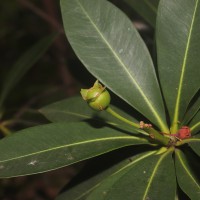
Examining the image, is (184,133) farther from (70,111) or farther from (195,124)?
(70,111)

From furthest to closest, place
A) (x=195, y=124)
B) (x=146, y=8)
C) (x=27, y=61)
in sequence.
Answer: (x=27, y=61), (x=146, y=8), (x=195, y=124)

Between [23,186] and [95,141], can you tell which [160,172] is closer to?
[95,141]

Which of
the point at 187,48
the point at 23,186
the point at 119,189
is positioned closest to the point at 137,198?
the point at 119,189

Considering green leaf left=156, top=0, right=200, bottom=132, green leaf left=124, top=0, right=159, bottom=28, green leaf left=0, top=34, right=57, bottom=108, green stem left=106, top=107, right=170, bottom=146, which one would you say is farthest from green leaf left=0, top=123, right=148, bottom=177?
green leaf left=0, top=34, right=57, bottom=108

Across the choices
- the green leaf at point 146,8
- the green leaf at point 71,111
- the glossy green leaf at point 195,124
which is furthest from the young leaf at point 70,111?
the green leaf at point 146,8

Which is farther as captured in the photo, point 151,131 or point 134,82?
point 134,82

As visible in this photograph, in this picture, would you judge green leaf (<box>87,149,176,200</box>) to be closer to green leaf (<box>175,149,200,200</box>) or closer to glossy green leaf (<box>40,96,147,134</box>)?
green leaf (<box>175,149,200,200</box>)

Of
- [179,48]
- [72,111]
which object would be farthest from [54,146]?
[179,48]
